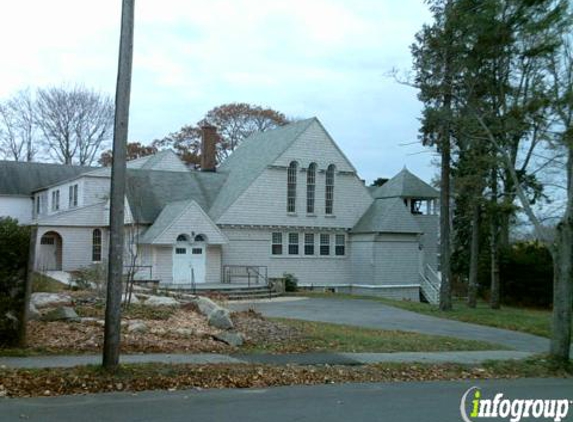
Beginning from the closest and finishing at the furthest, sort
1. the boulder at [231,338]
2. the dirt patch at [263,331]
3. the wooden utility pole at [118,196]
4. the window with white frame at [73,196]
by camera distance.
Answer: the wooden utility pole at [118,196] < the boulder at [231,338] < the dirt patch at [263,331] < the window with white frame at [73,196]

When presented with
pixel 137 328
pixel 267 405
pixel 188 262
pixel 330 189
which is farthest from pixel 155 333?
pixel 330 189

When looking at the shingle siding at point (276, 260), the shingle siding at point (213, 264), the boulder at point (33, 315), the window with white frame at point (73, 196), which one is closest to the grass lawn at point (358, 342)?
the boulder at point (33, 315)

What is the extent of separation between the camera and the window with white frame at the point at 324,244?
39.2 meters

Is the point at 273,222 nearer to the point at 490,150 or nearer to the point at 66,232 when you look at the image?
the point at 66,232

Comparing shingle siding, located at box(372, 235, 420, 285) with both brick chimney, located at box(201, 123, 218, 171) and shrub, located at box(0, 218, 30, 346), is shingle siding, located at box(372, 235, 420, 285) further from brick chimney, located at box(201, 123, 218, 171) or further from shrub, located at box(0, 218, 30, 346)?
shrub, located at box(0, 218, 30, 346)

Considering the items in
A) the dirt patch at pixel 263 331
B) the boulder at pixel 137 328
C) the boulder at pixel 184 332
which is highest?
the boulder at pixel 137 328

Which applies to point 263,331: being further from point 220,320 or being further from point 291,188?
point 291,188

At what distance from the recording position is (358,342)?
15.1 m

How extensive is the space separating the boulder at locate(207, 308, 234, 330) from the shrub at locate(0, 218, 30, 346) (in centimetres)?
511

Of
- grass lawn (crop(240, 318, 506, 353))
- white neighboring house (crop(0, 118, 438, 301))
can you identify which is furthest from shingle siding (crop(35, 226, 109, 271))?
grass lawn (crop(240, 318, 506, 353))

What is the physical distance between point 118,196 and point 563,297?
29.8ft

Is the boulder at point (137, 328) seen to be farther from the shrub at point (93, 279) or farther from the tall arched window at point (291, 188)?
the tall arched window at point (291, 188)

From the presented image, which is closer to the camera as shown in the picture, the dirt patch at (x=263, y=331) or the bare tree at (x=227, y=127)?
the dirt patch at (x=263, y=331)

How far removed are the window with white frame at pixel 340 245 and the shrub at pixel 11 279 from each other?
28734 millimetres
